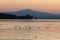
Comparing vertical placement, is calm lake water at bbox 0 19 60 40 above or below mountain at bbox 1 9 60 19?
below

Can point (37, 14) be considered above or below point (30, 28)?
above

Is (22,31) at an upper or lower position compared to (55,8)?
lower

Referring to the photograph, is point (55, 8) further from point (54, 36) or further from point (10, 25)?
point (10, 25)

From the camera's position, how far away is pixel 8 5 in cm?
248

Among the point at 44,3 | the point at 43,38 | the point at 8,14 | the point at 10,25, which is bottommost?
the point at 43,38

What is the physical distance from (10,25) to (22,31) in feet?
0.71

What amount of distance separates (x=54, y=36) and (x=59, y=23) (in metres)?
0.33

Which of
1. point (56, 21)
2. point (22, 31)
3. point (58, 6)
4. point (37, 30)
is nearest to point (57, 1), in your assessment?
point (58, 6)

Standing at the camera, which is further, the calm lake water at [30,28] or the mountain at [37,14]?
the mountain at [37,14]

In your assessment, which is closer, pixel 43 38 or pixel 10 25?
pixel 43 38

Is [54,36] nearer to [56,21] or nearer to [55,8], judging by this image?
[56,21]

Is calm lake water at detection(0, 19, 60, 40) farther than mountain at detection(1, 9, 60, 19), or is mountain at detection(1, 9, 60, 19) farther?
mountain at detection(1, 9, 60, 19)

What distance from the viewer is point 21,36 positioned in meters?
2.31

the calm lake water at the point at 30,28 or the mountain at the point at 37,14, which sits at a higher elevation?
the mountain at the point at 37,14
